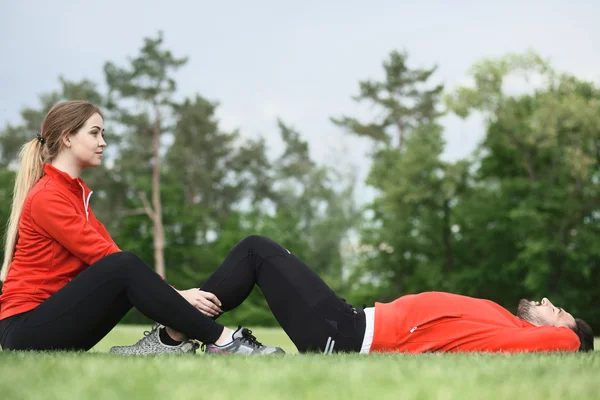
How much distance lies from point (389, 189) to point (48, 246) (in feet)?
94.5

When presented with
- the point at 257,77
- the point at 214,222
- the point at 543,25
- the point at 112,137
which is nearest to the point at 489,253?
the point at 543,25

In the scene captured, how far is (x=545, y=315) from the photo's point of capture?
14.3ft

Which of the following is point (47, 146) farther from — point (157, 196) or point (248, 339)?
point (157, 196)

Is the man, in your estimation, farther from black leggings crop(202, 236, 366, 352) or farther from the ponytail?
the ponytail

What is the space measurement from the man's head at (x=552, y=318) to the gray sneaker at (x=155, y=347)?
212 cm

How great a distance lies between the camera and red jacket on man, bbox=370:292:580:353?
406 centimetres

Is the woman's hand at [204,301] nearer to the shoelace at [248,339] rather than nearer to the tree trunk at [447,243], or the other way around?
the shoelace at [248,339]

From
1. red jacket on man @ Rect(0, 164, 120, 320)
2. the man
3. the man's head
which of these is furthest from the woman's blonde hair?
the man's head

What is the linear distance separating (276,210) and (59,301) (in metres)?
35.5

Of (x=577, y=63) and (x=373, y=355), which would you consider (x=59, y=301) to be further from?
(x=577, y=63)

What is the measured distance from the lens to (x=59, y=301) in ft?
12.4

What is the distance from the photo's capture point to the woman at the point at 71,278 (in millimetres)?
3809

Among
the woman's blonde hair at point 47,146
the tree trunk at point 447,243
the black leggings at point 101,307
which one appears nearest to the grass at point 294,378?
the black leggings at point 101,307

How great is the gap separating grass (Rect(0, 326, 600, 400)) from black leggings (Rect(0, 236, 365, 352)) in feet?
1.22
